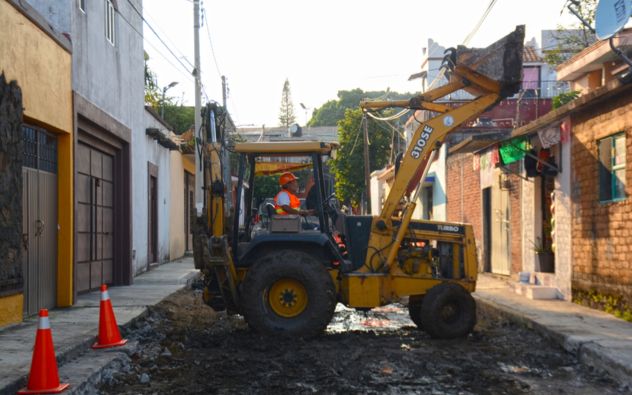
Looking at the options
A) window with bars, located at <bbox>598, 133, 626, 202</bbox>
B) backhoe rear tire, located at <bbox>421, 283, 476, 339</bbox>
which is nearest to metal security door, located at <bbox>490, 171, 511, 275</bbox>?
window with bars, located at <bbox>598, 133, 626, 202</bbox>

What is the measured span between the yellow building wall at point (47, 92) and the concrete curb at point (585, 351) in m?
6.68

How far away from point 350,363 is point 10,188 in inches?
186

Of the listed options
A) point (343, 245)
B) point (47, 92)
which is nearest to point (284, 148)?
point (343, 245)

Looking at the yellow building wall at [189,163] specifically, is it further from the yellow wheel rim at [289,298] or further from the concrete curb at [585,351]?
the yellow wheel rim at [289,298]

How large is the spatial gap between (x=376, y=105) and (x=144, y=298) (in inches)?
223

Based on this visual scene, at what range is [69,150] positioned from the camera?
1179 centimetres

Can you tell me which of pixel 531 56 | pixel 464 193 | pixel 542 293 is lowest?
pixel 542 293

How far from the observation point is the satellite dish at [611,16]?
10094 millimetres

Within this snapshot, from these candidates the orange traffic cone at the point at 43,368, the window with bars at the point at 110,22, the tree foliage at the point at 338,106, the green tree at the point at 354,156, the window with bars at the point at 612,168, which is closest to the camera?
the orange traffic cone at the point at 43,368

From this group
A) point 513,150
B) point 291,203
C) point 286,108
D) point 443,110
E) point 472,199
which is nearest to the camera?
point 291,203

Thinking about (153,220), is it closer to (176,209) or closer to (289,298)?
(176,209)

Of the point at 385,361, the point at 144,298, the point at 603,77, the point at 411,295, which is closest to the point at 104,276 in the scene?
the point at 144,298

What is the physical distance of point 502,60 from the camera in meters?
9.96

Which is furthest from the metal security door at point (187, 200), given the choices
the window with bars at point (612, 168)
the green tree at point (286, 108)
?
the green tree at point (286, 108)
